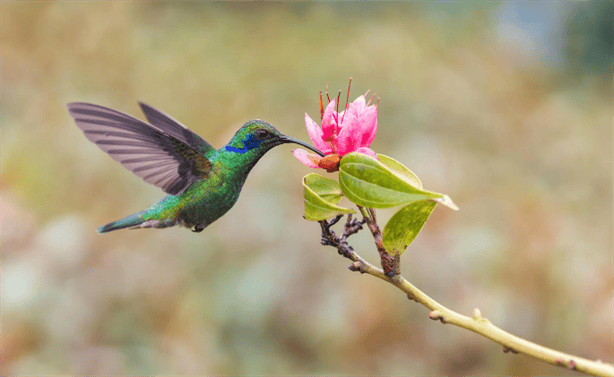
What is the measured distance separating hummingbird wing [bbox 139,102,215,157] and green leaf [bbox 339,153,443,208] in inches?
15.6

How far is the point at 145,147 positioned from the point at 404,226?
0.50 metres

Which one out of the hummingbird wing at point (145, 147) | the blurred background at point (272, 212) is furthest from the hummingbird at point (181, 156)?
the blurred background at point (272, 212)

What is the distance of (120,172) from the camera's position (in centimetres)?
337

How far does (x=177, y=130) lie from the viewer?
1.08 meters

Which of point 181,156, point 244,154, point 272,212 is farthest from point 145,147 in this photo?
point 272,212

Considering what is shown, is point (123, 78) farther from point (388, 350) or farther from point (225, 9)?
point (388, 350)

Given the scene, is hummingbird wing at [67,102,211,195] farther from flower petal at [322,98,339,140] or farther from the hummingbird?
flower petal at [322,98,339,140]

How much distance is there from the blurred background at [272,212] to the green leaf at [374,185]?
1989 mm

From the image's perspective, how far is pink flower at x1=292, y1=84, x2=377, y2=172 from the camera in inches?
33.7

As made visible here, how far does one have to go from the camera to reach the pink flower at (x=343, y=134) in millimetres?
855

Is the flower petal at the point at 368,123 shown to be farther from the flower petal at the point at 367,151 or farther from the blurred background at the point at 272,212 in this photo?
the blurred background at the point at 272,212

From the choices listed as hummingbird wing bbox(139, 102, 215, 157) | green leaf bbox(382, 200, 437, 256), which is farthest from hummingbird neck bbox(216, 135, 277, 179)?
green leaf bbox(382, 200, 437, 256)

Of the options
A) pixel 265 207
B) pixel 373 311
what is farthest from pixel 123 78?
pixel 373 311

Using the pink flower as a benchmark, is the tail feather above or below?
below
